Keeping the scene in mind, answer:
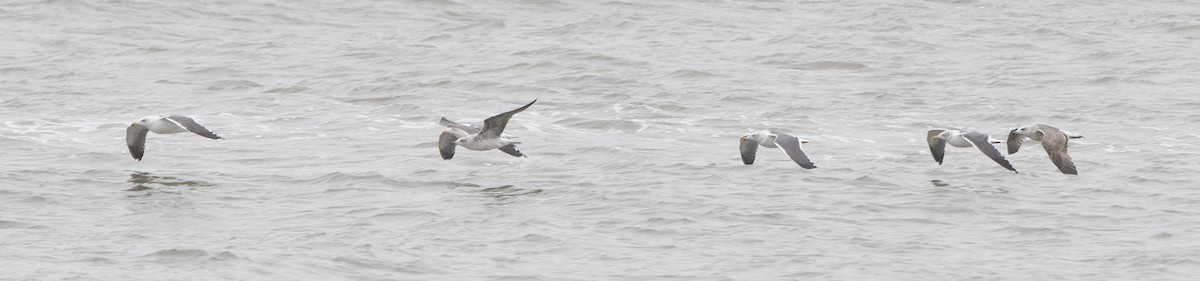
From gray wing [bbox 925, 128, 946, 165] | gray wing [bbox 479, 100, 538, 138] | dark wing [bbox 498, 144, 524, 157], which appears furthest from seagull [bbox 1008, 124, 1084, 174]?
gray wing [bbox 479, 100, 538, 138]

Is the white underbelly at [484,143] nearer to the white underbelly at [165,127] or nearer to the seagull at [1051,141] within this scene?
the white underbelly at [165,127]

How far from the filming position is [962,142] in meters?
17.4

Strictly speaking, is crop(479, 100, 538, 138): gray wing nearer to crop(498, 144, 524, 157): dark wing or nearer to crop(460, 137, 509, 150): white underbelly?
crop(460, 137, 509, 150): white underbelly

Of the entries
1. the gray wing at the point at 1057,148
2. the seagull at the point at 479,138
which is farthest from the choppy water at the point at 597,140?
the seagull at the point at 479,138

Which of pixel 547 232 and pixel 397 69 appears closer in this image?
pixel 547 232

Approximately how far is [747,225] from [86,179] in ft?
21.4

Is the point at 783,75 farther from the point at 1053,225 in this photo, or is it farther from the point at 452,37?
the point at 1053,225

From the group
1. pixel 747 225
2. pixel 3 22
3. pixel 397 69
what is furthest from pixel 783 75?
pixel 3 22

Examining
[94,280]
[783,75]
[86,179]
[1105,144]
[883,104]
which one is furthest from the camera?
[783,75]

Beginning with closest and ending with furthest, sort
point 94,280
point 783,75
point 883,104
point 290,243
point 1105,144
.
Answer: point 94,280, point 290,243, point 1105,144, point 883,104, point 783,75

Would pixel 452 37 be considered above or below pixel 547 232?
below

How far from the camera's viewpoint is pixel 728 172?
17422 millimetres

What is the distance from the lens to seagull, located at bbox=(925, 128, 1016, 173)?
1702 cm

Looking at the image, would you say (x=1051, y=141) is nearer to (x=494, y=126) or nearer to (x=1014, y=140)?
(x=1014, y=140)
